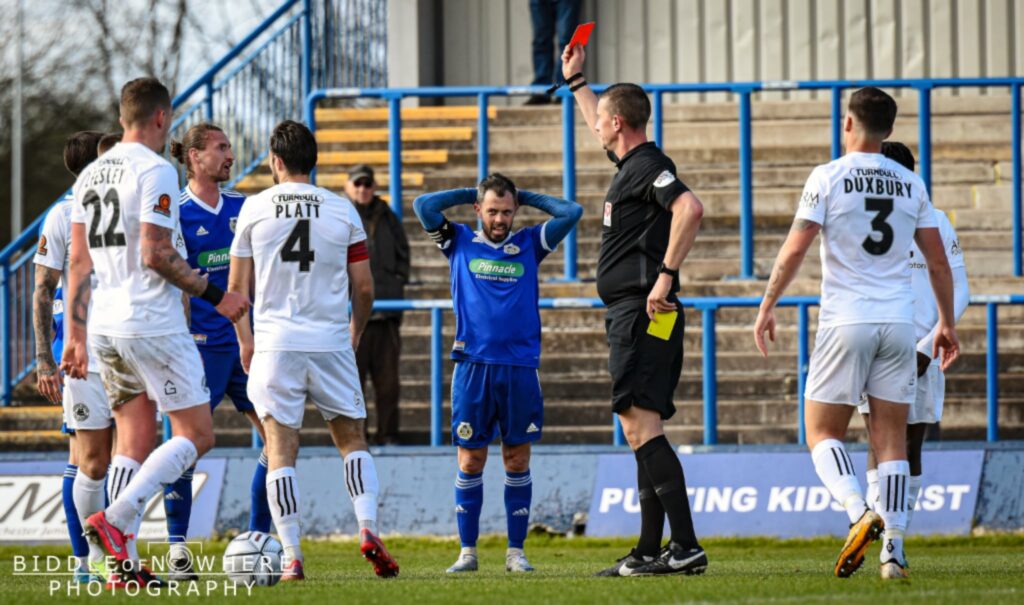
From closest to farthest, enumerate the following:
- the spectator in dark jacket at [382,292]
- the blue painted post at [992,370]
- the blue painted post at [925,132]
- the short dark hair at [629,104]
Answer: the short dark hair at [629,104] < the blue painted post at [992,370] < the spectator in dark jacket at [382,292] < the blue painted post at [925,132]

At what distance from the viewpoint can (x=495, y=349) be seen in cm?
848

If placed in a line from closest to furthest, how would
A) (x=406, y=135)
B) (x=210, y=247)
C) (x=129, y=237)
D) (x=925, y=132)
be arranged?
(x=129, y=237)
(x=210, y=247)
(x=925, y=132)
(x=406, y=135)

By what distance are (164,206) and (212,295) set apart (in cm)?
43

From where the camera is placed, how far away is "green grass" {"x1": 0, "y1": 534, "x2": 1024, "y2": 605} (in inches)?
259

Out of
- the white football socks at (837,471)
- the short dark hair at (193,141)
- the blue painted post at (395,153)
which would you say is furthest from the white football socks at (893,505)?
the blue painted post at (395,153)

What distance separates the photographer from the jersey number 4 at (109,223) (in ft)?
23.7

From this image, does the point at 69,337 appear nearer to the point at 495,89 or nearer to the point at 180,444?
the point at 180,444

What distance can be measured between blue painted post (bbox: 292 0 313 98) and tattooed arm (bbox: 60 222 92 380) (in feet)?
27.7

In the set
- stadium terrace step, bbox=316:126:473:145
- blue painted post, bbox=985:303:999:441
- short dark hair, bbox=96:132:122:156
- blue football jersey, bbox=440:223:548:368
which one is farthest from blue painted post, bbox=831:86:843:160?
short dark hair, bbox=96:132:122:156

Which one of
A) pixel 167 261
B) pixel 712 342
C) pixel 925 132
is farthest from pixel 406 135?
pixel 167 261

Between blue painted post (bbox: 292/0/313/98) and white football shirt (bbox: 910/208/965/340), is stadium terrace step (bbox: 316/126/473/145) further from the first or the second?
white football shirt (bbox: 910/208/965/340)

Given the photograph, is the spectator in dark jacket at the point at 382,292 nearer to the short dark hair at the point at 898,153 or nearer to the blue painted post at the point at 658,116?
the blue painted post at the point at 658,116

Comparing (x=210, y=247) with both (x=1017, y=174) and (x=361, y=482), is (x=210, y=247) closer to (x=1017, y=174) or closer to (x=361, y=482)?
(x=361, y=482)

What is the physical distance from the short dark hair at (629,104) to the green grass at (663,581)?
215 cm
